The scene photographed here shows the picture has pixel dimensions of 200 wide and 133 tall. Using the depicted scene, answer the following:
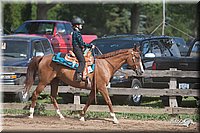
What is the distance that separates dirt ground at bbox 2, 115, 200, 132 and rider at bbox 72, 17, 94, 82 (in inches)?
47.0

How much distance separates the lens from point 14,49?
1666 cm

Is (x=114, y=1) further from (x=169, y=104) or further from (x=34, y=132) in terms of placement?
(x=34, y=132)

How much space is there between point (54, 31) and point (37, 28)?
3.50 ft

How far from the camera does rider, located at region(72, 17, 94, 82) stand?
12.4 meters

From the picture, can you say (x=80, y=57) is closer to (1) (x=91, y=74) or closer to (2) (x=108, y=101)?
(1) (x=91, y=74)

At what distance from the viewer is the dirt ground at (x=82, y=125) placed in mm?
11484

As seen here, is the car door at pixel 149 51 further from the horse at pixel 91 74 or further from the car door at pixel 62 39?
→ the car door at pixel 62 39

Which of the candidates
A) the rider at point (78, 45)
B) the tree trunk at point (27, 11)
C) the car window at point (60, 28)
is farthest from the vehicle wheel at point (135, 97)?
the tree trunk at point (27, 11)

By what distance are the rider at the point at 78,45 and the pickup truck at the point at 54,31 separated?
9.18 metres

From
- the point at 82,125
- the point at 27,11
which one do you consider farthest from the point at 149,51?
the point at 27,11

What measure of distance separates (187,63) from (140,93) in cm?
202

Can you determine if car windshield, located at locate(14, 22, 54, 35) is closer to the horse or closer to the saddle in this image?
the horse

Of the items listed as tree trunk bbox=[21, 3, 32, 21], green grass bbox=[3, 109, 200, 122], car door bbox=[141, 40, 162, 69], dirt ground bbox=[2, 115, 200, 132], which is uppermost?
tree trunk bbox=[21, 3, 32, 21]

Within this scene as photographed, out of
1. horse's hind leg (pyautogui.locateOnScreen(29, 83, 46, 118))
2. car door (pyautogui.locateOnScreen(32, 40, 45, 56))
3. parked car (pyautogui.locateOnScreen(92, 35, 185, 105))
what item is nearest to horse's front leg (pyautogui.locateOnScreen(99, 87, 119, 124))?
horse's hind leg (pyautogui.locateOnScreen(29, 83, 46, 118))
